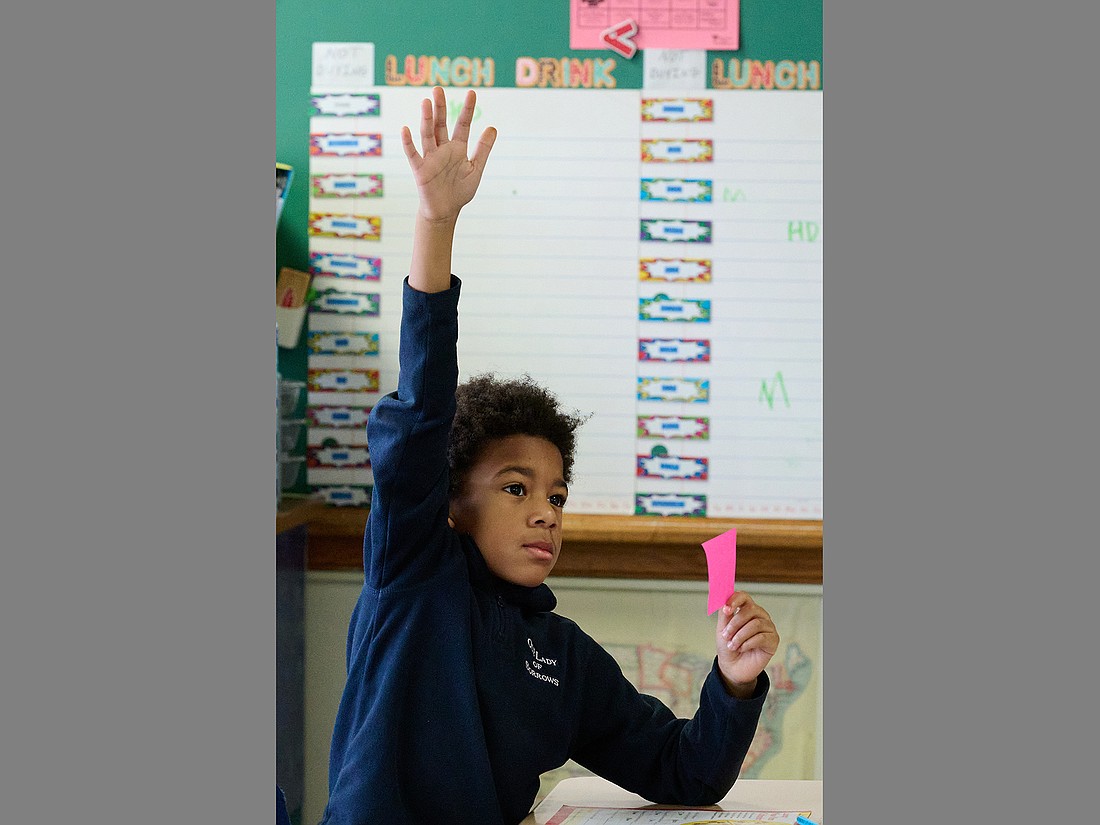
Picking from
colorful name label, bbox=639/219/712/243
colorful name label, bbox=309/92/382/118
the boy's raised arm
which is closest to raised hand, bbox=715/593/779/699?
the boy's raised arm

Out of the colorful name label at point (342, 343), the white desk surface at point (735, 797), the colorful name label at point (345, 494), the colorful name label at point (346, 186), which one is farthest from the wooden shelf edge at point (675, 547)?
the white desk surface at point (735, 797)

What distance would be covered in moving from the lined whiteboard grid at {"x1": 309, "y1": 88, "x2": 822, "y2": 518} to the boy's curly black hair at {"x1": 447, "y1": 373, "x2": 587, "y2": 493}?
538 millimetres

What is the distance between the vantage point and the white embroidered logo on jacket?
3.06 ft

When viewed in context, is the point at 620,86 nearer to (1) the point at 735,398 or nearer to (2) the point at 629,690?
(1) the point at 735,398

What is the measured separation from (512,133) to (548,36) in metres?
0.14

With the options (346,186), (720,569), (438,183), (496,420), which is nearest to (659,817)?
(720,569)

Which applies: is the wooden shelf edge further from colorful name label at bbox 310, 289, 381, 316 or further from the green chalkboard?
the green chalkboard

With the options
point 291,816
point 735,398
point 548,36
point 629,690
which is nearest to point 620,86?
point 548,36

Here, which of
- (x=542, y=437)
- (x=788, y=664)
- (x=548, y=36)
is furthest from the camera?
(x=788, y=664)

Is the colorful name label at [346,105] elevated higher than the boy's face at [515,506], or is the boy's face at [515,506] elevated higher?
the colorful name label at [346,105]

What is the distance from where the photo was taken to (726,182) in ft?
5.07

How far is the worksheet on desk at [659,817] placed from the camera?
91 centimetres

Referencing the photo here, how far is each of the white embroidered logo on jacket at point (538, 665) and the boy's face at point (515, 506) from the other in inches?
2.3

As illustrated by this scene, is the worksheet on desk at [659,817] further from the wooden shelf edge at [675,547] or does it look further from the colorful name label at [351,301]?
the colorful name label at [351,301]
